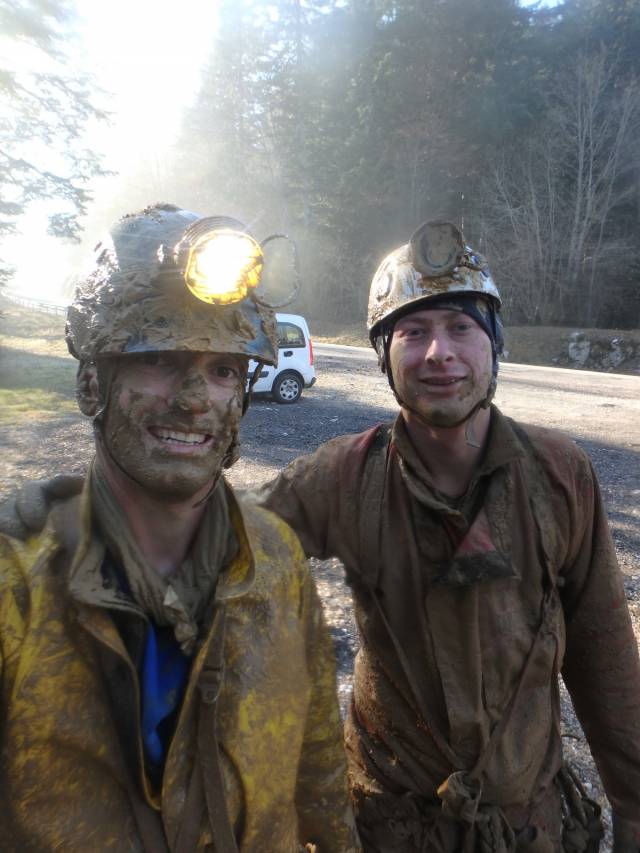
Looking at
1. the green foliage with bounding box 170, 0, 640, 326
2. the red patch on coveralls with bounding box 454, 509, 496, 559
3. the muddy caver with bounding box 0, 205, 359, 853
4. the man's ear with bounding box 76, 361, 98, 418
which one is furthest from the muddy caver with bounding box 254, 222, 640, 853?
the green foliage with bounding box 170, 0, 640, 326

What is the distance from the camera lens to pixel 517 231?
3041 centimetres

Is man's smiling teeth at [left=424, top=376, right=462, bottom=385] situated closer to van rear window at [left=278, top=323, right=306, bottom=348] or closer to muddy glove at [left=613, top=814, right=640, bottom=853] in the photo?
muddy glove at [left=613, top=814, right=640, bottom=853]

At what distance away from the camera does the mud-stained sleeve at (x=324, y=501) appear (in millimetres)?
2178

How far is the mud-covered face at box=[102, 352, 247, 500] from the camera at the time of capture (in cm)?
145

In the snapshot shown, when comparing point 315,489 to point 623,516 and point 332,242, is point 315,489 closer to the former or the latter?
point 623,516

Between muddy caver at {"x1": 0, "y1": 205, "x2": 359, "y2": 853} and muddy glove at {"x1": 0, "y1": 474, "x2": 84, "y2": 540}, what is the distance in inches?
1.0

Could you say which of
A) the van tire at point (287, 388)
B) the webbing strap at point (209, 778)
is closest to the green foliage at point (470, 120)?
the van tire at point (287, 388)

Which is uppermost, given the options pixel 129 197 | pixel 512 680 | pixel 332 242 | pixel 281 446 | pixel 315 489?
pixel 129 197

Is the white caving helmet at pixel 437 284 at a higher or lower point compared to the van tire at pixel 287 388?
higher

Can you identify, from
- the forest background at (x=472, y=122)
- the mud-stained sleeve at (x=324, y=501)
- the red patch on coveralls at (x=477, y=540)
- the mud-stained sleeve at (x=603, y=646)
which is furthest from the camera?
the forest background at (x=472, y=122)

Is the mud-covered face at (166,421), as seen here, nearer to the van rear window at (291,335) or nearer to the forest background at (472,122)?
the van rear window at (291,335)

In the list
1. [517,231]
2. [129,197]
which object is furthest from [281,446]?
[129,197]

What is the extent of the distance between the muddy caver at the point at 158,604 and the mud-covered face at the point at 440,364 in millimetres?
640

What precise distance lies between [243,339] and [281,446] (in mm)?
7636
